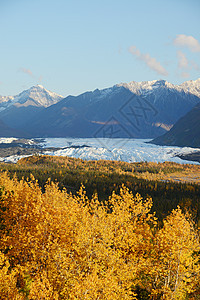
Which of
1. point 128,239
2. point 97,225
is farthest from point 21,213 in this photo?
point 128,239

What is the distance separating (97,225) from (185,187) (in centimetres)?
12806

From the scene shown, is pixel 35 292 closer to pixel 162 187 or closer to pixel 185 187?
pixel 162 187

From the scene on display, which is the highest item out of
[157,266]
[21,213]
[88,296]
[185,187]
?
[21,213]

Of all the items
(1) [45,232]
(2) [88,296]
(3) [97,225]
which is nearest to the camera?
(2) [88,296]

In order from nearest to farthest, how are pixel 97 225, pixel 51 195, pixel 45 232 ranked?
pixel 97 225, pixel 45 232, pixel 51 195

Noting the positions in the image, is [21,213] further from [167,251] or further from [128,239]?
[167,251]

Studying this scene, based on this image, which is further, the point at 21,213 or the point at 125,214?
the point at 21,213

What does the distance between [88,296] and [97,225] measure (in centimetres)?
869

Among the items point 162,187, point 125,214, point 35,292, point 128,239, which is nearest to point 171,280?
point 128,239

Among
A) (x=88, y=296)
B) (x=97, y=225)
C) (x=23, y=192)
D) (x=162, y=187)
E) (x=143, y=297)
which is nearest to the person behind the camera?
(x=88, y=296)

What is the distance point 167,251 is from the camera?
28375 millimetres

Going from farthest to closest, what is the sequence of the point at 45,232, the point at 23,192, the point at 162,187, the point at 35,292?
the point at 162,187
the point at 23,192
the point at 45,232
the point at 35,292

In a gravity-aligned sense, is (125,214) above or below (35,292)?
above

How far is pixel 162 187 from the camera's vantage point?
140500 millimetres
